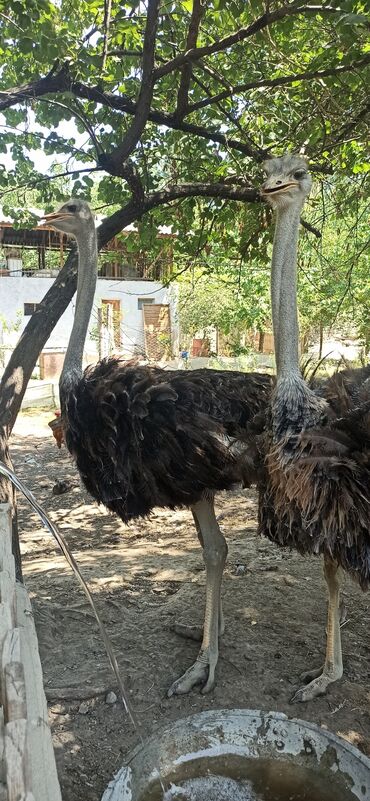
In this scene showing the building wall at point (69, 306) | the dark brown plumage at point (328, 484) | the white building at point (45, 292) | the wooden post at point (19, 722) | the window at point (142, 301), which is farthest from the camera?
the window at point (142, 301)

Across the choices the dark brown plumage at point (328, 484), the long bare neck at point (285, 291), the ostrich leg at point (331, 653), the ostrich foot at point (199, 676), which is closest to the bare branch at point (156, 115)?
the long bare neck at point (285, 291)

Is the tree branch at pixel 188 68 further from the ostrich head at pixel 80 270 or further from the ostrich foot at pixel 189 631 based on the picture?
the ostrich foot at pixel 189 631

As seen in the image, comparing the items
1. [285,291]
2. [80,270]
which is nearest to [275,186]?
[285,291]

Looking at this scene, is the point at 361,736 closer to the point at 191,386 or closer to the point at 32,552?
the point at 191,386

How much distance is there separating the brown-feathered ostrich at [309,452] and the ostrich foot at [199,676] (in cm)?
41

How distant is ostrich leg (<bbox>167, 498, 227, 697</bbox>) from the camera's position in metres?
3.06

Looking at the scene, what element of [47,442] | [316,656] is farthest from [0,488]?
[47,442]

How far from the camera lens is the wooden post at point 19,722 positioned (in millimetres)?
1050

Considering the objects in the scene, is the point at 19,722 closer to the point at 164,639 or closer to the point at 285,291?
the point at 285,291

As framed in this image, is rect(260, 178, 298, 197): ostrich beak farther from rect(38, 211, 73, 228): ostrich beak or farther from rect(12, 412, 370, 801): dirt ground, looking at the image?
rect(12, 412, 370, 801): dirt ground

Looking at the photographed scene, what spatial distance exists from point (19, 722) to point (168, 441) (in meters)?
1.99

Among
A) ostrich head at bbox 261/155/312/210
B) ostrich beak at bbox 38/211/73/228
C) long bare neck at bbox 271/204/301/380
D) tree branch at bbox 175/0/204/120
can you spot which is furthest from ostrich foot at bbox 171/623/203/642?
tree branch at bbox 175/0/204/120

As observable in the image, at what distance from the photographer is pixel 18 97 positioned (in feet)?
12.0

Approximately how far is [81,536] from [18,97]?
3520mm
